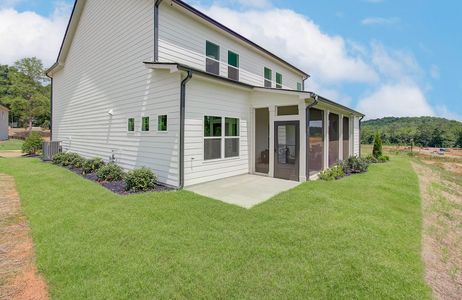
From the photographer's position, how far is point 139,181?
7.73 meters

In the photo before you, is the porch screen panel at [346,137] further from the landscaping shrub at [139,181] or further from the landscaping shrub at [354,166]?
the landscaping shrub at [139,181]

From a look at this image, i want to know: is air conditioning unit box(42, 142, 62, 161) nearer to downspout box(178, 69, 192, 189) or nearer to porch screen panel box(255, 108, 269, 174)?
downspout box(178, 69, 192, 189)

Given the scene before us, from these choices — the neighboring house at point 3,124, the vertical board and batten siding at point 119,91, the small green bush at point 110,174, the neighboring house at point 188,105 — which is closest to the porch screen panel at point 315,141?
the neighboring house at point 188,105

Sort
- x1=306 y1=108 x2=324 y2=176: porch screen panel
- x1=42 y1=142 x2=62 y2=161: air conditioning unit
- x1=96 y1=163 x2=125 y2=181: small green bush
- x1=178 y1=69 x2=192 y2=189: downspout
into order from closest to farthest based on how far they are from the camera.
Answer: x1=178 y1=69 x2=192 y2=189: downspout → x1=306 y1=108 x2=324 y2=176: porch screen panel → x1=96 y1=163 x2=125 y2=181: small green bush → x1=42 y1=142 x2=62 y2=161: air conditioning unit

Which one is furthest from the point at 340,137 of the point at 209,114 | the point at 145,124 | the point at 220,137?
the point at 145,124

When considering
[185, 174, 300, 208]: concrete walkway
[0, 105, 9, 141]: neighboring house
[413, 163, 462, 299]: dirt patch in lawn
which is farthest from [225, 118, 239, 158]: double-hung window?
[0, 105, 9, 141]: neighboring house

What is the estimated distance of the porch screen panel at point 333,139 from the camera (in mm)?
11930

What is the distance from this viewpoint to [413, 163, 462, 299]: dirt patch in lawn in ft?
11.4

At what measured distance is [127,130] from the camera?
10.1m

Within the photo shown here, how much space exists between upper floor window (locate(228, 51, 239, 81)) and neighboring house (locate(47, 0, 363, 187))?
0.05m

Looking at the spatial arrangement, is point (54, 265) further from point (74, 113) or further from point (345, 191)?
point (74, 113)

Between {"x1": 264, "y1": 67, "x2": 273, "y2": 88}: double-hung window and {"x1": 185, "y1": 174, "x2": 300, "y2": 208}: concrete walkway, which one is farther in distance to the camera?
{"x1": 264, "y1": 67, "x2": 273, "y2": 88}: double-hung window

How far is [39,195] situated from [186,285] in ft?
21.7

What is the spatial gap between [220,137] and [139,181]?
3.27 m
